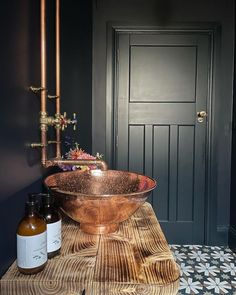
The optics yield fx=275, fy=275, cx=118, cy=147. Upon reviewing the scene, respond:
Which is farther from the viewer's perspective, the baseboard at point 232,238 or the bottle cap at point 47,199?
the baseboard at point 232,238

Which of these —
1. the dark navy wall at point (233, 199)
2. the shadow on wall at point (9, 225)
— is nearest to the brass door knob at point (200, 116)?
the dark navy wall at point (233, 199)

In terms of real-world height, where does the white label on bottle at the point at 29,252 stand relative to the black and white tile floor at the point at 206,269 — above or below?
above

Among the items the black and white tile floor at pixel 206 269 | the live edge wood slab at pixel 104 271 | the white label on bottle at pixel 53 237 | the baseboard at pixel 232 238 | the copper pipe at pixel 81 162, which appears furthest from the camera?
the baseboard at pixel 232 238

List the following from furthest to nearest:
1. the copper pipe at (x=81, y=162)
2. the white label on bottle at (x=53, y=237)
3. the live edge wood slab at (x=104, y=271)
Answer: the copper pipe at (x=81, y=162) < the white label on bottle at (x=53, y=237) < the live edge wood slab at (x=104, y=271)

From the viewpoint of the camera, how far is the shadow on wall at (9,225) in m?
0.68

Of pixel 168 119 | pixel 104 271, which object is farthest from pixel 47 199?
pixel 168 119

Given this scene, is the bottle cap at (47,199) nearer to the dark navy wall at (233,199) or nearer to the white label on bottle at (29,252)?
the white label on bottle at (29,252)

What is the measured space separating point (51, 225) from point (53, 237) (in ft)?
0.10

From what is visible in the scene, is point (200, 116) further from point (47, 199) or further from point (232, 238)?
point (47, 199)

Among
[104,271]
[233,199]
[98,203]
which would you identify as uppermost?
[98,203]

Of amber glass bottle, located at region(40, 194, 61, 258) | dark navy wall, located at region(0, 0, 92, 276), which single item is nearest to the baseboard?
dark navy wall, located at region(0, 0, 92, 276)

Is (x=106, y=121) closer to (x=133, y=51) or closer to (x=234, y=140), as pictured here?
(x=133, y=51)

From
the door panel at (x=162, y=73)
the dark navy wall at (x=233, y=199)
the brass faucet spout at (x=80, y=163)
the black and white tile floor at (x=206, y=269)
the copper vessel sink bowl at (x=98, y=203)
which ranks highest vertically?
the door panel at (x=162, y=73)

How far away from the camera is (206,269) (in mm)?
1925
